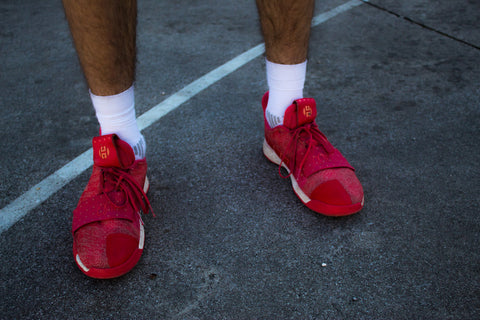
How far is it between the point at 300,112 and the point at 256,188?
38 cm

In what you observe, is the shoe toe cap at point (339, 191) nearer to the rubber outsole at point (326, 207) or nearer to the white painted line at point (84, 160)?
the rubber outsole at point (326, 207)

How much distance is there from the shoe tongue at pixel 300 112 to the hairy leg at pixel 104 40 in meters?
0.64

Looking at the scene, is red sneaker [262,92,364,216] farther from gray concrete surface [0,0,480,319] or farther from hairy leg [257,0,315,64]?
hairy leg [257,0,315,64]

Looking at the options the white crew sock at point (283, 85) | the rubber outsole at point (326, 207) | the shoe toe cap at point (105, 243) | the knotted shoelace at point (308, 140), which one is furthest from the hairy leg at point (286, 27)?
the shoe toe cap at point (105, 243)

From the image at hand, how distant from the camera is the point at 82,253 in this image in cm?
127

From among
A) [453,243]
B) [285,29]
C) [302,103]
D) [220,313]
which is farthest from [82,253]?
[453,243]

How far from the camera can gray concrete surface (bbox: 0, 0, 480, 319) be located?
1.24 m

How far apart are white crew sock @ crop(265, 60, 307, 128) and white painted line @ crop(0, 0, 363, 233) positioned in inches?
31.6

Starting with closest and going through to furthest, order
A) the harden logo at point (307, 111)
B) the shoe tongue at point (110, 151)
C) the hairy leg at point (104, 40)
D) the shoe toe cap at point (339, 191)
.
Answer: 1. the hairy leg at point (104, 40)
2. the shoe tongue at point (110, 151)
3. the shoe toe cap at point (339, 191)
4. the harden logo at point (307, 111)


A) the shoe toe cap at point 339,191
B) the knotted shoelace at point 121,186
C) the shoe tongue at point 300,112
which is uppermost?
the shoe tongue at point 300,112

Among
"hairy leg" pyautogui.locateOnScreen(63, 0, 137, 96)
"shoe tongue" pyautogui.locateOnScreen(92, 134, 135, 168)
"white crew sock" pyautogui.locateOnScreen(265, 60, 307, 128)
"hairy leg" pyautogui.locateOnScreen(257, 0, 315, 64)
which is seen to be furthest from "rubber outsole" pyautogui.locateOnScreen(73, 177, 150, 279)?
"hairy leg" pyautogui.locateOnScreen(257, 0, 315, 64)

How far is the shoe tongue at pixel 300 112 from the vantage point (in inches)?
61.5

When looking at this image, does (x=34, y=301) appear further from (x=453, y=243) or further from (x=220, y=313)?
(x=453, y=243)

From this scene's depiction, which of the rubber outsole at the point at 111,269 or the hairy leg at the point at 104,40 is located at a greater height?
the hairy leg at the point at 104,40
